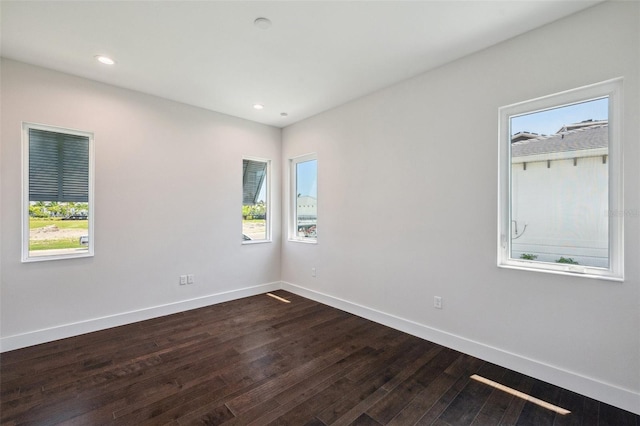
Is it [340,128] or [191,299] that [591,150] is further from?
[191,299]

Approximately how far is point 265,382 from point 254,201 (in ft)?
9.78

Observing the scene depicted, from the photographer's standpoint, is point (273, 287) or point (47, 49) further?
point (273, 287)

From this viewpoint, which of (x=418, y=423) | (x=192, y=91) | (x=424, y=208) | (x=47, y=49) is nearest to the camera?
(x=418, y=423)

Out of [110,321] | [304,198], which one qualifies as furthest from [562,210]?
[110,321]

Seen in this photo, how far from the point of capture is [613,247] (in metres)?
2.01

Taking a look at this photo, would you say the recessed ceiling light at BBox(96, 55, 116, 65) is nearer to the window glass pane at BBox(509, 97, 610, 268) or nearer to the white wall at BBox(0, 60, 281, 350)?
the white wall at BBox(0, 60, 281, 350)

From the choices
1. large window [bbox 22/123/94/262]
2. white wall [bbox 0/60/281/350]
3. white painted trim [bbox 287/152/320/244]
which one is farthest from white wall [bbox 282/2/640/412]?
large window [bbox 22/123/94/262]

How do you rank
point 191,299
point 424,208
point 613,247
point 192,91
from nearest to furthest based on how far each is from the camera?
point 613,247, point 424,208, point 192,91, point 191,299

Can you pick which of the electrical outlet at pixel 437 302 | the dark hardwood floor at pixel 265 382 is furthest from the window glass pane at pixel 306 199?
the electrical outlet at pixel 437 302

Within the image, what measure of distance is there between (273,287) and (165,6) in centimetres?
394

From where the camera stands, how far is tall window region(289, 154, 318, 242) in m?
4.49

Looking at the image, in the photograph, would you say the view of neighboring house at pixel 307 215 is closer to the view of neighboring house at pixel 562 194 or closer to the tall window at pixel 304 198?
the tall window at pixel 304 198

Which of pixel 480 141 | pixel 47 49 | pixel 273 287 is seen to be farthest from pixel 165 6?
pixel 273 287

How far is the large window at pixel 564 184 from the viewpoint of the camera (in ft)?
6.70
